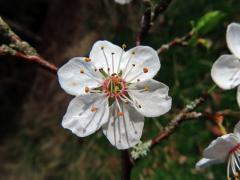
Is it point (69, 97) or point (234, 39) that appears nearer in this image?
point (234, 39)

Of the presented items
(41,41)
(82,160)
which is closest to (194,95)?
(82,160)

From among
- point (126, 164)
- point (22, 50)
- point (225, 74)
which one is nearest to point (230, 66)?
point (225, 74)

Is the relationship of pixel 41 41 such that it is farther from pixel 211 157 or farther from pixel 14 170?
pixel 211 157

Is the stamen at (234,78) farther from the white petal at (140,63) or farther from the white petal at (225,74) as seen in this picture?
the white petal at (140,63)

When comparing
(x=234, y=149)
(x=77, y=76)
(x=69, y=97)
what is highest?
(x=77, y=76)

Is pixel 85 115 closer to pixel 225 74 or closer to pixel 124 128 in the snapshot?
pixel 124 128

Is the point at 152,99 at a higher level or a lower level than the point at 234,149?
higher
